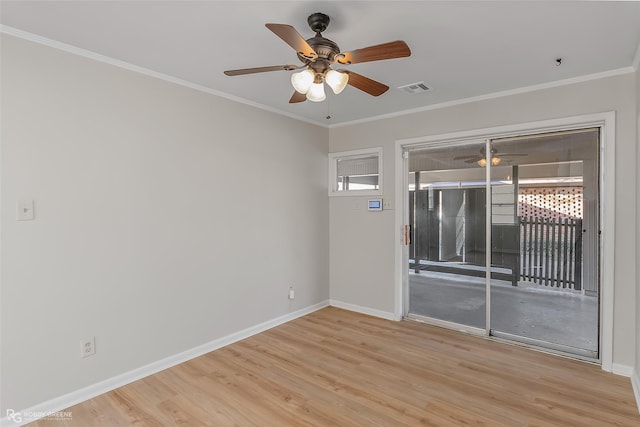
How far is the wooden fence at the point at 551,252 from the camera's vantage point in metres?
3.26

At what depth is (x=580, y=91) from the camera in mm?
3078

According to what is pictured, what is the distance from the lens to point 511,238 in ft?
11.7

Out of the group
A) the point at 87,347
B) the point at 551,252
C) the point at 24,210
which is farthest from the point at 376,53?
the point at 87,347

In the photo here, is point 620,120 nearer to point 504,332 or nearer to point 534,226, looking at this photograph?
point 534,226

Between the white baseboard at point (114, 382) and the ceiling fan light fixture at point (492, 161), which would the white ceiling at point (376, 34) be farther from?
the white baseboard at point (114, 382)

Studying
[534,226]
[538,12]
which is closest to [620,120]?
[534,226]

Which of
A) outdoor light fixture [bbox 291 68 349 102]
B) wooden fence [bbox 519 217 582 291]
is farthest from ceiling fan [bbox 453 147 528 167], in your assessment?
outdoor light fixture [bbox 291 68 349 102]

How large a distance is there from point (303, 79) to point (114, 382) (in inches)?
107

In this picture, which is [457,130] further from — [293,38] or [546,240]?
[293,38]

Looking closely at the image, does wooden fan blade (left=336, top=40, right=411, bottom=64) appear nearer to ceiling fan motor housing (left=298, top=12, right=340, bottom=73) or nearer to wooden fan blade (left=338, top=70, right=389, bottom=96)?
ceiling fan motor housing (left=298, top=12, right=340, bottom=73)


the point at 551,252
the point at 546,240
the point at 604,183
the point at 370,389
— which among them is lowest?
the point at 370,389

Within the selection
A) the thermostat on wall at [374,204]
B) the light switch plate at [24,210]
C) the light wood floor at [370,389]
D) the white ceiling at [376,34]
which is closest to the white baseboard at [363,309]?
the light wood floor at [370,389]

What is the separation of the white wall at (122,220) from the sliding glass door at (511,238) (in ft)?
6.05

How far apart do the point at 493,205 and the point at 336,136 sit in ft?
7.36
